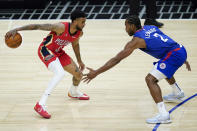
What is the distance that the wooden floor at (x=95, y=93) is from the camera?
5.32 metres

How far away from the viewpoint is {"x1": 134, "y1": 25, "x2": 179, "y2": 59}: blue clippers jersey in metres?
5.24

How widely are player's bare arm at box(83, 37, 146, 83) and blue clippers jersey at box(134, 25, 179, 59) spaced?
8 cm

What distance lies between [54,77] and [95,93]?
108 centimetres

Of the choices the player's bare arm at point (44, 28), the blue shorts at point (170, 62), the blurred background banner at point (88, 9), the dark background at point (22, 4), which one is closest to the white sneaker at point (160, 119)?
the blue shorts at point (170, 62)

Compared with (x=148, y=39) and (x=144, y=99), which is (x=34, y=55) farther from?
(x=148, y=39)

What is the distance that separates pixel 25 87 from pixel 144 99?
181 centimetres

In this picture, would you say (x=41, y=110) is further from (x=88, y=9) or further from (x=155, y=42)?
(x=88, y=9)

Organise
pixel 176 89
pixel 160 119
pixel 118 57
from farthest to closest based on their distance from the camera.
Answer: pixel 176 89, pixel 160 119, pixel 118 57

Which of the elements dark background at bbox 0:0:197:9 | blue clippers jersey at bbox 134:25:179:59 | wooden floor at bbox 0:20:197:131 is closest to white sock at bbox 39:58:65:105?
wooden floor at bbox 0:20:197:131

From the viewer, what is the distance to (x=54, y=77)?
17.8 ft

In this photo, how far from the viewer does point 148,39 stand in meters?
5.23

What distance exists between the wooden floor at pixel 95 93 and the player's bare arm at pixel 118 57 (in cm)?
66

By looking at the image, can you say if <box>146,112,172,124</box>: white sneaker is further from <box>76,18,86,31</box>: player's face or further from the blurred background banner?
the blurred background banner

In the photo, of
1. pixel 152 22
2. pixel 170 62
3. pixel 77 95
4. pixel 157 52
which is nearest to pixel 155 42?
pixel 157 52
